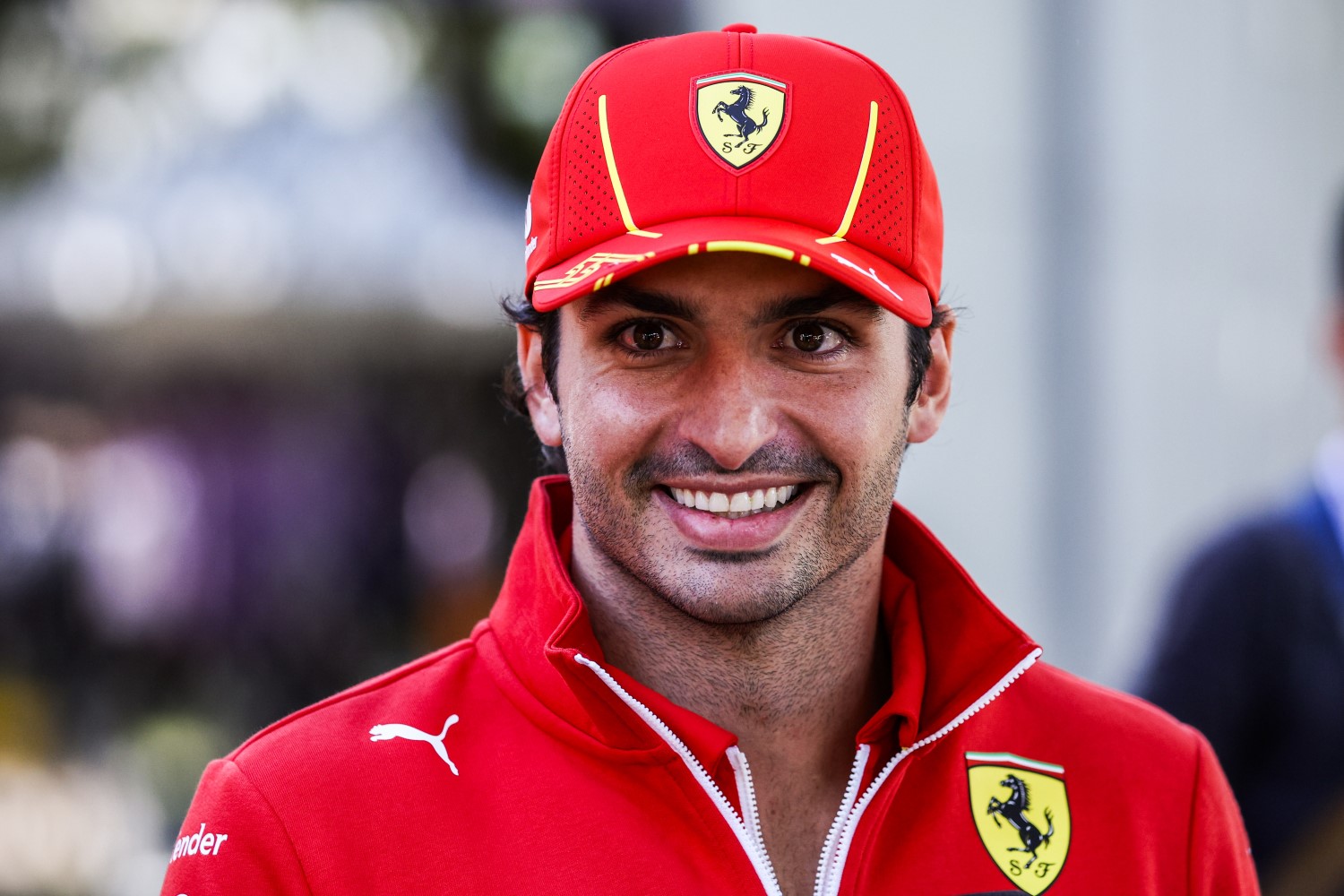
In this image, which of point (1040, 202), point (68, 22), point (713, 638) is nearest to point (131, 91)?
point (68, 22)

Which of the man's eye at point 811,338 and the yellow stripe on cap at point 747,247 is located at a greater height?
the yellow stripe on cap at point 747,247

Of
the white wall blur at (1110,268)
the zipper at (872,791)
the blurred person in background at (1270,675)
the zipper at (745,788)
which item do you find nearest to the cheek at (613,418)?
the zipper at (745,788)

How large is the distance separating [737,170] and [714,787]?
68 centimetres

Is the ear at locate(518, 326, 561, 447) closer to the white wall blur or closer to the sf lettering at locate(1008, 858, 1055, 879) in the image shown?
the sf lettering at locate(1008, 858, 1055, 879)

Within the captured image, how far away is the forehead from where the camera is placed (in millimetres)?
1787

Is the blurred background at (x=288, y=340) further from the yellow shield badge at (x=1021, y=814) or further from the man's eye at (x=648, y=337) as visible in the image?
the yellow shield badge at (x=1021, y=814)

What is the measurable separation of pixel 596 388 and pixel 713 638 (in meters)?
0.33

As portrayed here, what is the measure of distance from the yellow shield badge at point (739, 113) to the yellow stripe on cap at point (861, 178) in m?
0.11

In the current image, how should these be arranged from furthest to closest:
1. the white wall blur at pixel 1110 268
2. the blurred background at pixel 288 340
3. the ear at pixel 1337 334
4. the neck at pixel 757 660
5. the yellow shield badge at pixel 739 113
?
the white wall blur at pixel 1110 268
the blurred background at pixel 288 340
the ear at pixel 1337 334
the neck at pixel 757 660
the yellow shield badge at pixel 739 113

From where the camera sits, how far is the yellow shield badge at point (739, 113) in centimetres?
178

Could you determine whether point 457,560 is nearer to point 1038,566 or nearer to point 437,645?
point 437,645

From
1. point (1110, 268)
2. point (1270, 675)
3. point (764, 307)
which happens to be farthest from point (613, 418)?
point (1110, 268)

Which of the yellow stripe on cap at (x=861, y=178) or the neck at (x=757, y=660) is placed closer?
the yellow stripe on cap at (x=861, y=178)

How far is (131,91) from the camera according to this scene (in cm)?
393
